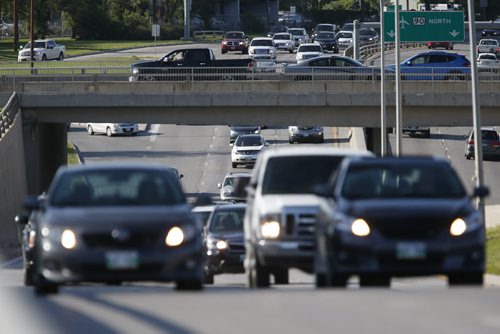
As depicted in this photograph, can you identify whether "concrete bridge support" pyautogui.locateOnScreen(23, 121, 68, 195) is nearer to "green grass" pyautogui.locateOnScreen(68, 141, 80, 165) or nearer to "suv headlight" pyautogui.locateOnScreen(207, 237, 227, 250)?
"green grass" pyautogui.locateOnScreen(68, 141, 80, 165)

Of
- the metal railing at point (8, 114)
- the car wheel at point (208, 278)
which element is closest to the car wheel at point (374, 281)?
the car wheel at point (208, 278)

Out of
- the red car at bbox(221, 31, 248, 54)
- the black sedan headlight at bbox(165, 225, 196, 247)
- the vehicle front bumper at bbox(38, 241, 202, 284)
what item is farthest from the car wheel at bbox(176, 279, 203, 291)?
the red car at bbox(221, 31, 248, 54)

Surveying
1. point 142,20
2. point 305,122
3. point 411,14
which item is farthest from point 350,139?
point 142,20

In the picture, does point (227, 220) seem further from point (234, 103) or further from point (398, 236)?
point (234, 103)

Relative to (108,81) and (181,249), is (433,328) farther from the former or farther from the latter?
(108,81)

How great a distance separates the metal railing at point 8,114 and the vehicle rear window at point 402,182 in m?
35.7

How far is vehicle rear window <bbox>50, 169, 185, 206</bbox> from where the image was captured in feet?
58.7

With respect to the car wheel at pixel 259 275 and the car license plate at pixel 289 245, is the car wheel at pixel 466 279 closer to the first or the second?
the car license plate at pixel 289 245

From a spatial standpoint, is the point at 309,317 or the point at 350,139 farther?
the point at 350,139

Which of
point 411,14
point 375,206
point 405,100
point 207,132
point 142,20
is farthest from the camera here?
point 142,20

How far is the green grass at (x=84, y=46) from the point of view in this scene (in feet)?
336

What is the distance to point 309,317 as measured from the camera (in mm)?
15141

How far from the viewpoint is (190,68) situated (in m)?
58.7

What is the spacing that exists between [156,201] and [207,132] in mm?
71298
